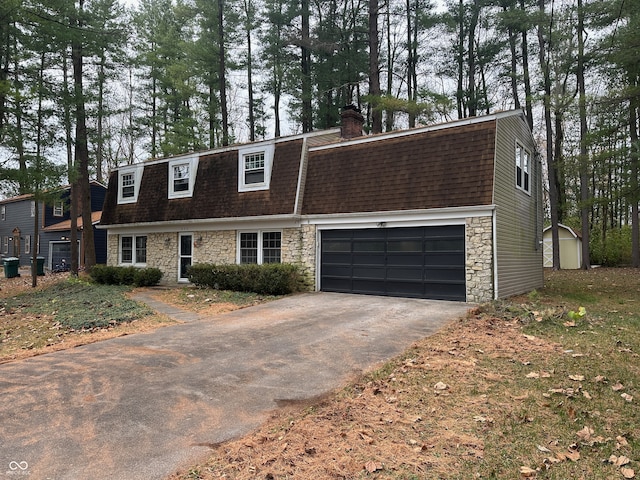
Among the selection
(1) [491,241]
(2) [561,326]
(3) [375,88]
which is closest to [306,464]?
(2) [561,326]

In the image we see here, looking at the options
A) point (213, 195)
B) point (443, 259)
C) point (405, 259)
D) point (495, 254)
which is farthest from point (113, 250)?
point (495, 254)

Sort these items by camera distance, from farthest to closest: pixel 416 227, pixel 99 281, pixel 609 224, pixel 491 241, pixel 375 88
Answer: pixel 609 224
pixel 375 88
pixel 99 281
pixel 416 227
pixel 491 241

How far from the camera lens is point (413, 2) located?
2416 cm

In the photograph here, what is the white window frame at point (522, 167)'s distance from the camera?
1261cm

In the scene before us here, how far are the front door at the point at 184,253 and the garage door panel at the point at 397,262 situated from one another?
611cm

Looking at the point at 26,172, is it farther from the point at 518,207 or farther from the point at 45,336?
the point at 518,207

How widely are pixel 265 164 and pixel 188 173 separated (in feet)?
13.1

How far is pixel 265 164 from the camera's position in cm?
1418

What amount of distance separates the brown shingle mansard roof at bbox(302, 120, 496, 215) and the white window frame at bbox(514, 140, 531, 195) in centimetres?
269

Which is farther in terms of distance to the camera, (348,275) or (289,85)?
(289,85)

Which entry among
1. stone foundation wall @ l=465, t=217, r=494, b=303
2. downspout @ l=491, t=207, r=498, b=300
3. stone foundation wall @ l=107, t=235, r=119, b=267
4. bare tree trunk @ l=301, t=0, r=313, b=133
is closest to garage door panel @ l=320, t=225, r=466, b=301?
stone foundation wall @ l=465, t=217, r=494, b=303

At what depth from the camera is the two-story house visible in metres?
10.6

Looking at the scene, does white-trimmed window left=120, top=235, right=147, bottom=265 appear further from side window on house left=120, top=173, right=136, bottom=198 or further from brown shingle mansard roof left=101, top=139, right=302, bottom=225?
side window on house left=120, top=173, right=136, bottom=198

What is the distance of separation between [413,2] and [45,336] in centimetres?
2547
